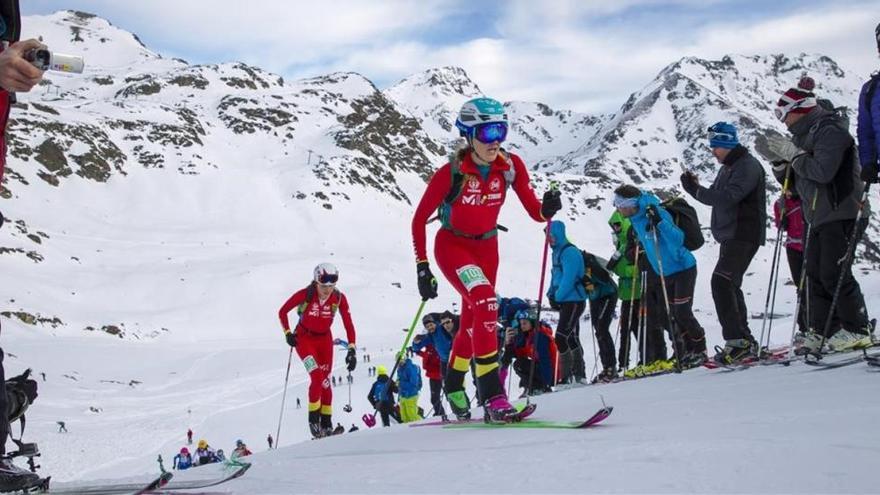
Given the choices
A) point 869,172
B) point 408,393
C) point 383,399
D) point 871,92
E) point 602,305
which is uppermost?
point 871,92

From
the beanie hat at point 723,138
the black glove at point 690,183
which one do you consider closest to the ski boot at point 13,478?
the black glove at point 690,183

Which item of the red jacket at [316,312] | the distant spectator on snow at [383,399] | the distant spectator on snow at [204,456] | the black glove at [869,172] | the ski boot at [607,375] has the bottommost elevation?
the distant spectator on snow at [204,456]

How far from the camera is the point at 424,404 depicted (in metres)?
25.3

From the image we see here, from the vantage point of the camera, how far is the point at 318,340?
9.89m

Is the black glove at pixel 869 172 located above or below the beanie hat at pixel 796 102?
below

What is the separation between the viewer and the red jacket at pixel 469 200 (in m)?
5.71

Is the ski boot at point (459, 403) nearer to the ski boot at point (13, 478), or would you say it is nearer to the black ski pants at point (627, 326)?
the ski boot at point (13, 478)

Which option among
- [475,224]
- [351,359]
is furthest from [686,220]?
[351,359]

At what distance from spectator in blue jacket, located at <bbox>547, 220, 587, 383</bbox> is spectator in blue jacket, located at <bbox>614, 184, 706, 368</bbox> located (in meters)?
1.03

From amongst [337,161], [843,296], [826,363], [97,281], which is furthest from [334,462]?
[337,161]

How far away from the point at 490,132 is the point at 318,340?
5334 millimetres

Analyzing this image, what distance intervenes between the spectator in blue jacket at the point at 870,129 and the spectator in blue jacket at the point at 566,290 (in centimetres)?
413

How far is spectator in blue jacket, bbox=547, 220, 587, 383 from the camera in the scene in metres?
9.20

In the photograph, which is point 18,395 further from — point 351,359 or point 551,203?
point 351,359
